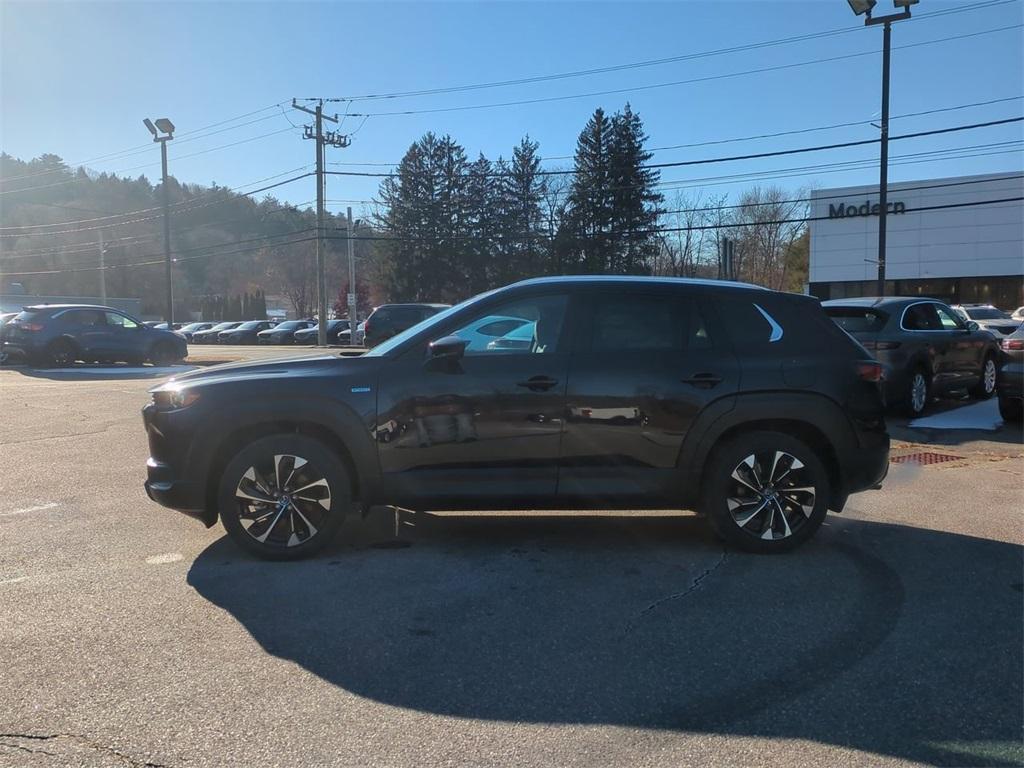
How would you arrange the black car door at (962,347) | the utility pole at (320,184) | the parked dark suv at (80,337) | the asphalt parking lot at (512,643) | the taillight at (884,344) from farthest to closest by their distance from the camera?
the utility pole at (320,184)
the parked dark suv at (80,337)
the black car door at (962,347)
the taillight at (884,344)
the asphalt parking lot at (512,643)

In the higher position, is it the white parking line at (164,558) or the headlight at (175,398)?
the headlight at (175,398)

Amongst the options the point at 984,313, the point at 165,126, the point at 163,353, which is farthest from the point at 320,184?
the point at 984,313

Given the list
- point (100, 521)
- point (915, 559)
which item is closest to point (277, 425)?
point (100, 521)

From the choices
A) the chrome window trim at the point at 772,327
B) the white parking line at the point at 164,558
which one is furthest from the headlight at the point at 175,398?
the chrome window trim at the point at 772,327

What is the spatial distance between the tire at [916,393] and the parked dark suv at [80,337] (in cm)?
1795

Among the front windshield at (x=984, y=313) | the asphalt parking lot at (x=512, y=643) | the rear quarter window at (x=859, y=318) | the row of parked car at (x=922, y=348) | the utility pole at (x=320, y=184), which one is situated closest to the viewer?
the asphalt parking lot at (x=512, y=643)

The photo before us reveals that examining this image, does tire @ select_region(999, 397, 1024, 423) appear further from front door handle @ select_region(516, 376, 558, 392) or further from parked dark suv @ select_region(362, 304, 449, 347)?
parked dark suv @ select_region(362, 304, 449, 347)

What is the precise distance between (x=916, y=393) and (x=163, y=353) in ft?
59.8

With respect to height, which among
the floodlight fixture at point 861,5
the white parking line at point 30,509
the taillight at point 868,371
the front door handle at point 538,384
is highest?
the floodlight fixture at point 861,5

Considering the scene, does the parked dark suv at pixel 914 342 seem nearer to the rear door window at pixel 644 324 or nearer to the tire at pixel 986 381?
the tire at pixel 986 381

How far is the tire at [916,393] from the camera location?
10.6 m

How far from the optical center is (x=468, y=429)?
4754mm

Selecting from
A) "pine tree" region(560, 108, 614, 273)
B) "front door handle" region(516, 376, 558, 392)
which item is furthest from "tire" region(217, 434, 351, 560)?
"pine tree" region(560, 108, 614, 273)

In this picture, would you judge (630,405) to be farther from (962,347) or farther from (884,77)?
(884,77)
